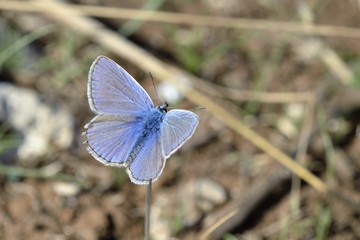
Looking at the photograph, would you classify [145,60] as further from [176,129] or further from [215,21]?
[176,129]

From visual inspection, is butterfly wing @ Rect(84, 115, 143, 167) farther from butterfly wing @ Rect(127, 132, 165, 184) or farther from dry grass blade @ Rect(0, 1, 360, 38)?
dry grass blade @ Rect(0, 1, 360, 38)

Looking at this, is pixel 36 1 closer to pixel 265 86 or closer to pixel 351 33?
pixel 265 86

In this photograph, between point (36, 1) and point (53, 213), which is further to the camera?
point (36, 1)

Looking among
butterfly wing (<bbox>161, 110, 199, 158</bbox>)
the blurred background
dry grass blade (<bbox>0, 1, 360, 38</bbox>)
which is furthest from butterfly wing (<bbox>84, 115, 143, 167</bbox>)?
dry grass blade (<bbox>0, 1, 360, 38</bbox>)

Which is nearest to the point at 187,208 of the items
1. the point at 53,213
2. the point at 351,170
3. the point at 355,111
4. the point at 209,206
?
the point at 209,206

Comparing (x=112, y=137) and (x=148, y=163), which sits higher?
(x=112, y=137)

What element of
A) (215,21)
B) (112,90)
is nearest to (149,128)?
(112,90)
